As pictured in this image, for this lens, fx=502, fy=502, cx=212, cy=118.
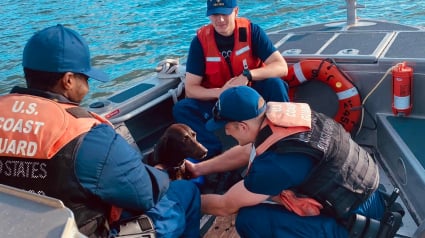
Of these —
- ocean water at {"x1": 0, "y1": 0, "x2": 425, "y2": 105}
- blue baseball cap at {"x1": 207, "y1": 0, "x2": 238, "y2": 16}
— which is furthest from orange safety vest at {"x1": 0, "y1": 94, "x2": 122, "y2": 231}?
ocean water at {"x1": 0, "y1": 0, "x2": 425, "y2": 105}

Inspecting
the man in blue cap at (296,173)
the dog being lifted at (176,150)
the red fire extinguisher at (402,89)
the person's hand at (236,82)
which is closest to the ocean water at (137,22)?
the person's hand at (236,82)

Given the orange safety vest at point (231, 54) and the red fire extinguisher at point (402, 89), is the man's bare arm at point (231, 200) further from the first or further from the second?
the red fire extinguisher at point (402, 89)

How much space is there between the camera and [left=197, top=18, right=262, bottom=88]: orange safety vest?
3.46 metres

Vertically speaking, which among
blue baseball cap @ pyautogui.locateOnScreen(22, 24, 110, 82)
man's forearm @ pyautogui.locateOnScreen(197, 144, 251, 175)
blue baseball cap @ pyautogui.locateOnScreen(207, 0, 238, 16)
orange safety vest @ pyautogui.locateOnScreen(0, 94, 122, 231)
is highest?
blue baseball cap @ pyautogui.locateOnScreen(22, 24, 110, 82)

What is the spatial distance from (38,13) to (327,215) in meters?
12.9

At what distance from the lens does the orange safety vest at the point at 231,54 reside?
3465 millimetres

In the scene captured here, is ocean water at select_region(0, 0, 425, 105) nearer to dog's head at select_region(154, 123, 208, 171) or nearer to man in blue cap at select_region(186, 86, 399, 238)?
dog's head at select_region(154, 123, 208, 171)

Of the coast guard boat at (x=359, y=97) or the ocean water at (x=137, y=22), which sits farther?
the ocean water at (x=137, y=22)

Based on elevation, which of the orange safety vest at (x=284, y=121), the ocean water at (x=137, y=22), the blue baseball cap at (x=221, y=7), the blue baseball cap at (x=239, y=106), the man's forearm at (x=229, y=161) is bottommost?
the ocean water at (x=137, y=22)

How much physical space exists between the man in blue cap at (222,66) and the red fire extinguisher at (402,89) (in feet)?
2.31

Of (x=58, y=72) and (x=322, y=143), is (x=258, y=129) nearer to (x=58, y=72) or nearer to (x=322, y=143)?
(x=322, y=143)

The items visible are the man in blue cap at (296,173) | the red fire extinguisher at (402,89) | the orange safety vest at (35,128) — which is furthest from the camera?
the red fire extinguisher at (402,89)

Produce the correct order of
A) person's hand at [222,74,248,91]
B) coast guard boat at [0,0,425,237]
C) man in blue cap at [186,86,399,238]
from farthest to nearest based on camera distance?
person's hand at [222,74,248,91] → coast guard boat at [0,0,425,237] → man in blue cap at [186,86,399,238]

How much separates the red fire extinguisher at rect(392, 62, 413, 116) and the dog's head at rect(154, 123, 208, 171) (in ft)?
4.36
